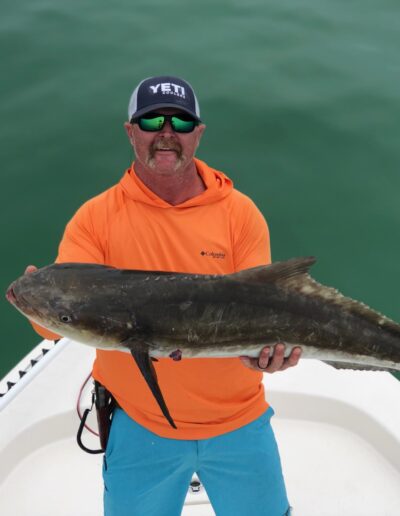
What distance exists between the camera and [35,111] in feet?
29.7

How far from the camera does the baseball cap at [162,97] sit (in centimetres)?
328

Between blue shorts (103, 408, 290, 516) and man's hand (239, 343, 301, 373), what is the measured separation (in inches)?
29.5

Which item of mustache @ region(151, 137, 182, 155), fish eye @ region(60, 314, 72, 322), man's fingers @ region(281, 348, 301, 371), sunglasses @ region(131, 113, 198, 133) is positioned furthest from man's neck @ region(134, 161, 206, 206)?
man's fingers @ region(281, 348, 301, 371)

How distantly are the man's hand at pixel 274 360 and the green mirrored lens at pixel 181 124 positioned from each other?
4.96 ft

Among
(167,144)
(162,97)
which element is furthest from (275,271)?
(162,97)

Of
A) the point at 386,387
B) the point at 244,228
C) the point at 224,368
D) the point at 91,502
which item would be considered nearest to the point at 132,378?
the point at 224,368

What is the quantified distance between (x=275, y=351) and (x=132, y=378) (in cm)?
104

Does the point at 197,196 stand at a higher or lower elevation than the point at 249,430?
higher

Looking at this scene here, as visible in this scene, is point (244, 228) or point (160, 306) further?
point (244, 228)

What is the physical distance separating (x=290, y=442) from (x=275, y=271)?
2.65m

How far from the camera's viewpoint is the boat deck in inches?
172

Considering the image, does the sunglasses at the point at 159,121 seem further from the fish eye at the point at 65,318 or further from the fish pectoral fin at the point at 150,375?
the fish pectoral fin at the point at 150,375

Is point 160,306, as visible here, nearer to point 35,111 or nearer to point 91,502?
point 91,502

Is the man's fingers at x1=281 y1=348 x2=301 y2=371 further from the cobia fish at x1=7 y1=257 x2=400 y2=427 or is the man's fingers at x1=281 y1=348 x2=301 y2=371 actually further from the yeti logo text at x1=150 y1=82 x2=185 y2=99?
the yeti logo text at x1=150 y1=82 x2=185 y2=99
